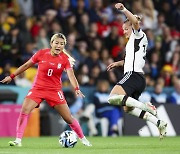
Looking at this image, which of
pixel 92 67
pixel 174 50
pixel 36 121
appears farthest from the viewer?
pixel 174 50

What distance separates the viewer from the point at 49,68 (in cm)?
1360

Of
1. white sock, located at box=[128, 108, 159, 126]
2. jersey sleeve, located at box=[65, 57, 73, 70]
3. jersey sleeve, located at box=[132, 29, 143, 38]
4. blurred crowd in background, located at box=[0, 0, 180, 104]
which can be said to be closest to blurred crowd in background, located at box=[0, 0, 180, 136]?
blurred crowd in background, located at box=[0, 0, 180, 104]

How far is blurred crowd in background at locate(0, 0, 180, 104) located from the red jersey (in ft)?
18.9

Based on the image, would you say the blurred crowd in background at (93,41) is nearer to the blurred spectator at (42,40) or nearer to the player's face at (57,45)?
the blurred spectator at (42,40)

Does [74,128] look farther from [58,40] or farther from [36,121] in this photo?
[36,121]

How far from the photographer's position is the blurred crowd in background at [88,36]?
20500 millimetres

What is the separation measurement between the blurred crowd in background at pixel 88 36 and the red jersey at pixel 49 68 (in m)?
5.75

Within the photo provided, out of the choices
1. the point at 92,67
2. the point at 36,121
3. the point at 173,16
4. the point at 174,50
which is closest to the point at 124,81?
the point at 36,121

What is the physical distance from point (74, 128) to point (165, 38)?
1021 cm

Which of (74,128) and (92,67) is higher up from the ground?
(92,67)

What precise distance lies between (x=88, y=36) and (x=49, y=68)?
8.52 metres

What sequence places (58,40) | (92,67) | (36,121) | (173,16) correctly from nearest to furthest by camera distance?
(58,40), (36,121), (92,67), (173,16)

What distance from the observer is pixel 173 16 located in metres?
24.5

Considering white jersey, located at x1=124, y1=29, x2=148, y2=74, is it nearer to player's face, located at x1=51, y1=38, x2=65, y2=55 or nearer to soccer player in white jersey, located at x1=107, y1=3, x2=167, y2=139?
soccer player in white jersey, located at x1=107, y1=3, x2=167, y2=139
